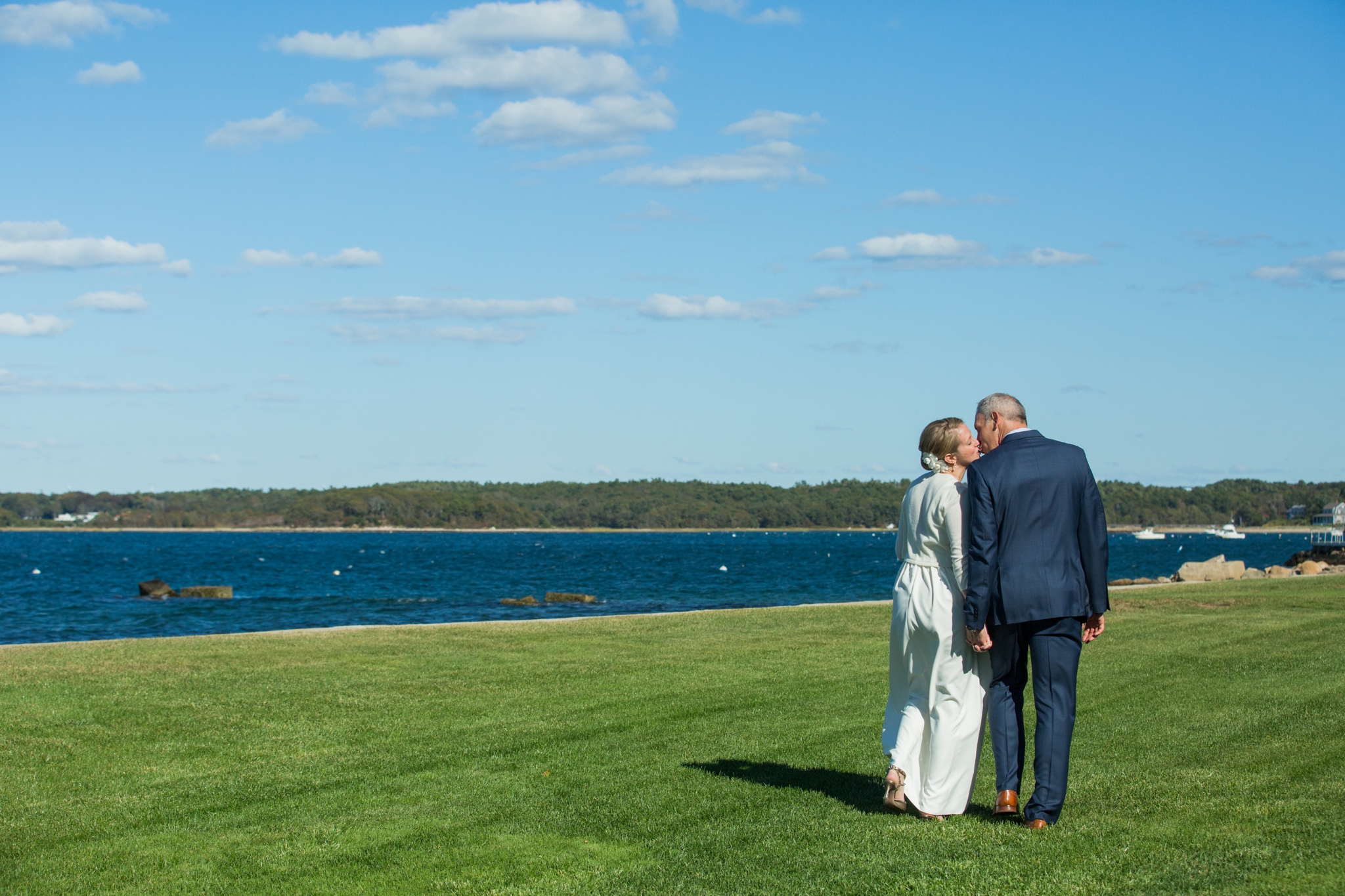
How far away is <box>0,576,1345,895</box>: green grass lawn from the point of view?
18.1 feet

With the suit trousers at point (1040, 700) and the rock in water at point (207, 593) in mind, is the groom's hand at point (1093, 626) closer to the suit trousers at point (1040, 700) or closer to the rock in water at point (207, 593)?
the suit trousers at point (1040, 700)

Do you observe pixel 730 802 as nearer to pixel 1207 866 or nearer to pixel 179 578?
pixel 1207 866

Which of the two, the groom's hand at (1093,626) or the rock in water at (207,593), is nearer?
the groom's hand at (1093,626)

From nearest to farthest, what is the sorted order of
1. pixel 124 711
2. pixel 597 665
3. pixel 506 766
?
pixel 506 766, pixel 124 711, pixel 597 665

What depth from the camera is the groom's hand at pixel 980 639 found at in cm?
619

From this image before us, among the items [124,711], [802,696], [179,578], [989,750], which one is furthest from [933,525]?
[179,578]

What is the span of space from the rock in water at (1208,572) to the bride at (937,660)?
33794mm

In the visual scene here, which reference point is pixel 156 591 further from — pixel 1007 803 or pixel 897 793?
pixel 1007 803

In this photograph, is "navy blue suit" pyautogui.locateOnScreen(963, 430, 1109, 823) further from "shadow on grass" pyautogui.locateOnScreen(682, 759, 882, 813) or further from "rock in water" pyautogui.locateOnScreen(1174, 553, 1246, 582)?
"rock in water" pyautogui.locateOnScreen(1174, 553, 1246, 582)

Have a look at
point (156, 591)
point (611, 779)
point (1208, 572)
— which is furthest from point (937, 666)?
point (156, 591)

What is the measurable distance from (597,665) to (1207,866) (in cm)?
910

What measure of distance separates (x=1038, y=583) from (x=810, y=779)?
2.23m

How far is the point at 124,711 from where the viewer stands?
415 inches

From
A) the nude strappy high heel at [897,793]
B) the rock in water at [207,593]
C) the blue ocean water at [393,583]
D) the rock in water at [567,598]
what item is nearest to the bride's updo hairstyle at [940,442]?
the nude strappy high heel at [897,793]
